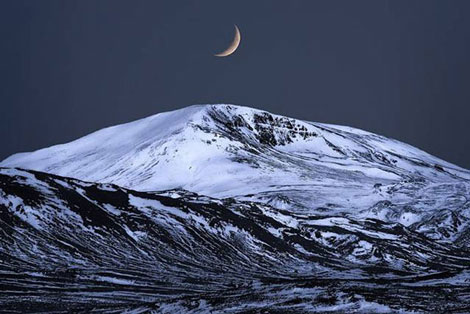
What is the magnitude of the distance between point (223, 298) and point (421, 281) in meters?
51.3

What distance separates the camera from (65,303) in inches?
5305

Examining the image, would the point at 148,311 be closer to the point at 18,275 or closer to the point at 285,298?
the point at 285,298

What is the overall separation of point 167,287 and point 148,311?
51.5m

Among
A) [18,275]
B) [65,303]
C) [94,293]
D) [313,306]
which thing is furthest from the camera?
[18,275]

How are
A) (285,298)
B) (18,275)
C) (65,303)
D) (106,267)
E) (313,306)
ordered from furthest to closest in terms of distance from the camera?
1. (106,267)
2. (18,275)
3. (65,303)
4. (285,298)
5. (313,306)

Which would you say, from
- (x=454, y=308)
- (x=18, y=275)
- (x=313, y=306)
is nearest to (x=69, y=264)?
(x=18, y=275)

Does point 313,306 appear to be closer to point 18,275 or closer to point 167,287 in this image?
point 167,287

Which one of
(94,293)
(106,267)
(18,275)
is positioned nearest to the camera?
(94,293)

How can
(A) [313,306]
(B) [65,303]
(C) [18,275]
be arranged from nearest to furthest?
(A) [313,306], (B) [65,303], (C) [18,275]

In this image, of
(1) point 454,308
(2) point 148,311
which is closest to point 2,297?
(2) point 148,311

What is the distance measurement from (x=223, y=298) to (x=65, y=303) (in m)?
28.5

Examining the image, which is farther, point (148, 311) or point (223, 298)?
point (223, 298)

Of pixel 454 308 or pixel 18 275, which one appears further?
pixel 18 275

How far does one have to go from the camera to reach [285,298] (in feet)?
400
